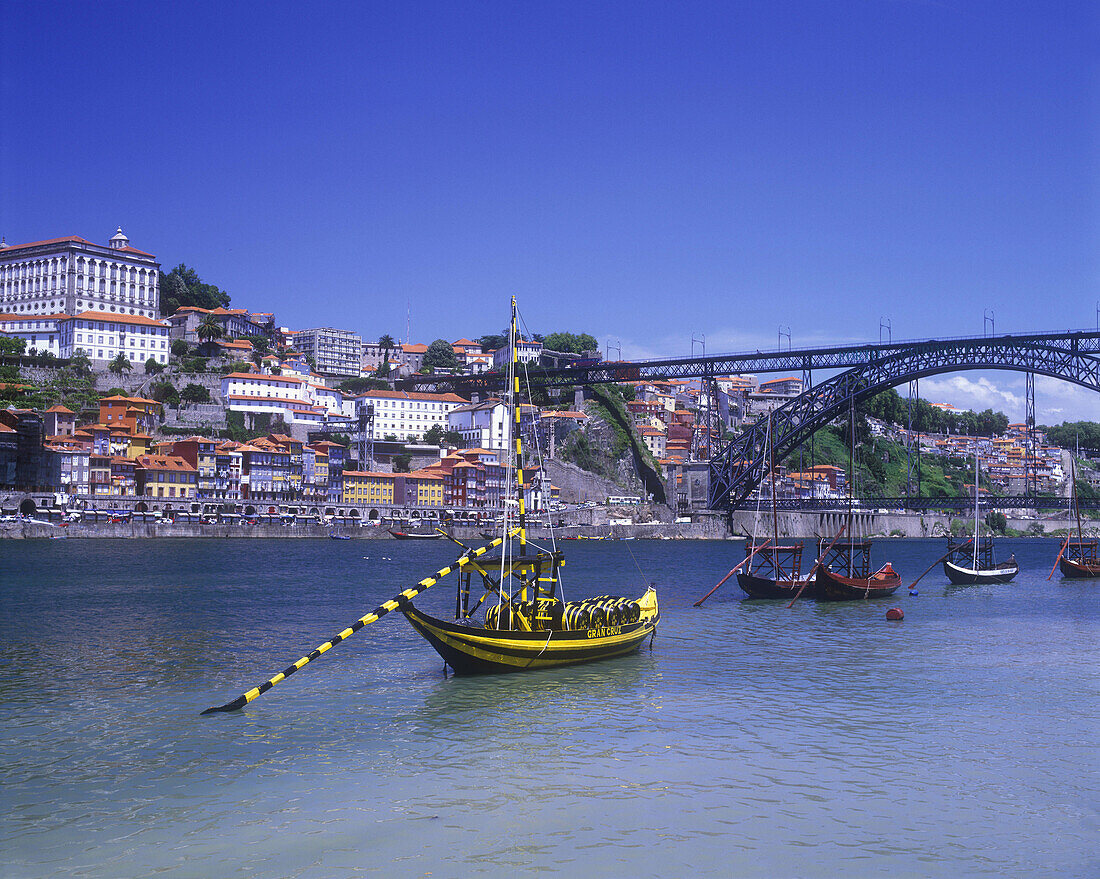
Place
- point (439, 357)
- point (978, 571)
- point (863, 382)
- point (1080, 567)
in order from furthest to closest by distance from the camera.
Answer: point (439, 357) < point (863, 382) < point (1080, 567) < point (978, 571)

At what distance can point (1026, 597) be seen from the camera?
3534 cm

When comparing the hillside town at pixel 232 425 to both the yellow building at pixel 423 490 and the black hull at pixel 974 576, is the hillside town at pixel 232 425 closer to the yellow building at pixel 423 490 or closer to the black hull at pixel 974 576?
the yellow building at pixel 423 490

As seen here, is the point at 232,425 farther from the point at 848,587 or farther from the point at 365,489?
the point at 848,587

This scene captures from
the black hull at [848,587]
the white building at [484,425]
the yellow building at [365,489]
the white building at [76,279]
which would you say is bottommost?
the black hull at [848,587]

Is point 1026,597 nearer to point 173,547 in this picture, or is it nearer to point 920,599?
Result: point 920,599

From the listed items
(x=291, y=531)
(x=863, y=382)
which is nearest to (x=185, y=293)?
(x=291, y=531)

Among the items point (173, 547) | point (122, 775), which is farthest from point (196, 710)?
point (173, 547)

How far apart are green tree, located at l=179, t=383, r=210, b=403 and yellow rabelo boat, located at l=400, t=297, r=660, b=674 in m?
75.7

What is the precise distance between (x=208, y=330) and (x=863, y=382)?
61.1 meters

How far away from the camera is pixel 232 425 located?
8719 cm

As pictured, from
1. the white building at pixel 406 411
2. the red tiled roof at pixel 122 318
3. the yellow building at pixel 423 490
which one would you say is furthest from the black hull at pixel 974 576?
the red tiled roof at pixel 122 318

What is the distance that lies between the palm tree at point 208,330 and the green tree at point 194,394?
371 inches

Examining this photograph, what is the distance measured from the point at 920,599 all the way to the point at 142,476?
203ft

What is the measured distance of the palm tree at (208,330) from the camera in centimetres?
9612
